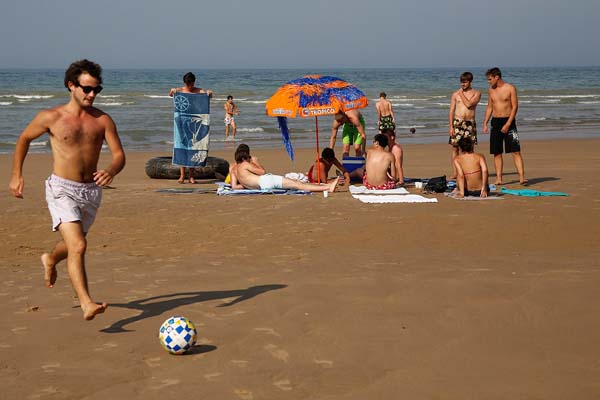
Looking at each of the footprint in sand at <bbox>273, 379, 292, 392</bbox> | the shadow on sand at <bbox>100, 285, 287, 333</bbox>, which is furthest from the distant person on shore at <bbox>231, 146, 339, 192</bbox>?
the footprint in sand at <bbox>273, 379, 292, 392</bbox>

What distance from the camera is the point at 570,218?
952 centimetres

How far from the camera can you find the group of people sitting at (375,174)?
11.2 m

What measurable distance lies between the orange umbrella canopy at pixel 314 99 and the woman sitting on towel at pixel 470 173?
1.77 metres

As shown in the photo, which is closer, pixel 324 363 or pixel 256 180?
pixel 324 363

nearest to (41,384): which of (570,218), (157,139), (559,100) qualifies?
(570,218)

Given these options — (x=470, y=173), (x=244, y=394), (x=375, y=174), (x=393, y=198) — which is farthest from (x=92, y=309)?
(x=375, y=174)

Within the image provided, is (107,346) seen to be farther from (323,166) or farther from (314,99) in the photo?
(323,166)

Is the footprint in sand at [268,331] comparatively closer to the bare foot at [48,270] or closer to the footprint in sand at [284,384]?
the footprint in sand at [284,384]

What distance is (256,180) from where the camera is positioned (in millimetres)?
12156

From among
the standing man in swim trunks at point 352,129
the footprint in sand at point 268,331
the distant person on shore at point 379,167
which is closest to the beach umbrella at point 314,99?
the distant person on shore at point 379,167

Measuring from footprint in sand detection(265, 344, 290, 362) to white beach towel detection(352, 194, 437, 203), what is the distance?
6020mm

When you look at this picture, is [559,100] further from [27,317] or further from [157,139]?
[27,317]

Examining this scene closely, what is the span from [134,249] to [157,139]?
15.8 meters

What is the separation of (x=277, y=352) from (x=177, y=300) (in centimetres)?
145
